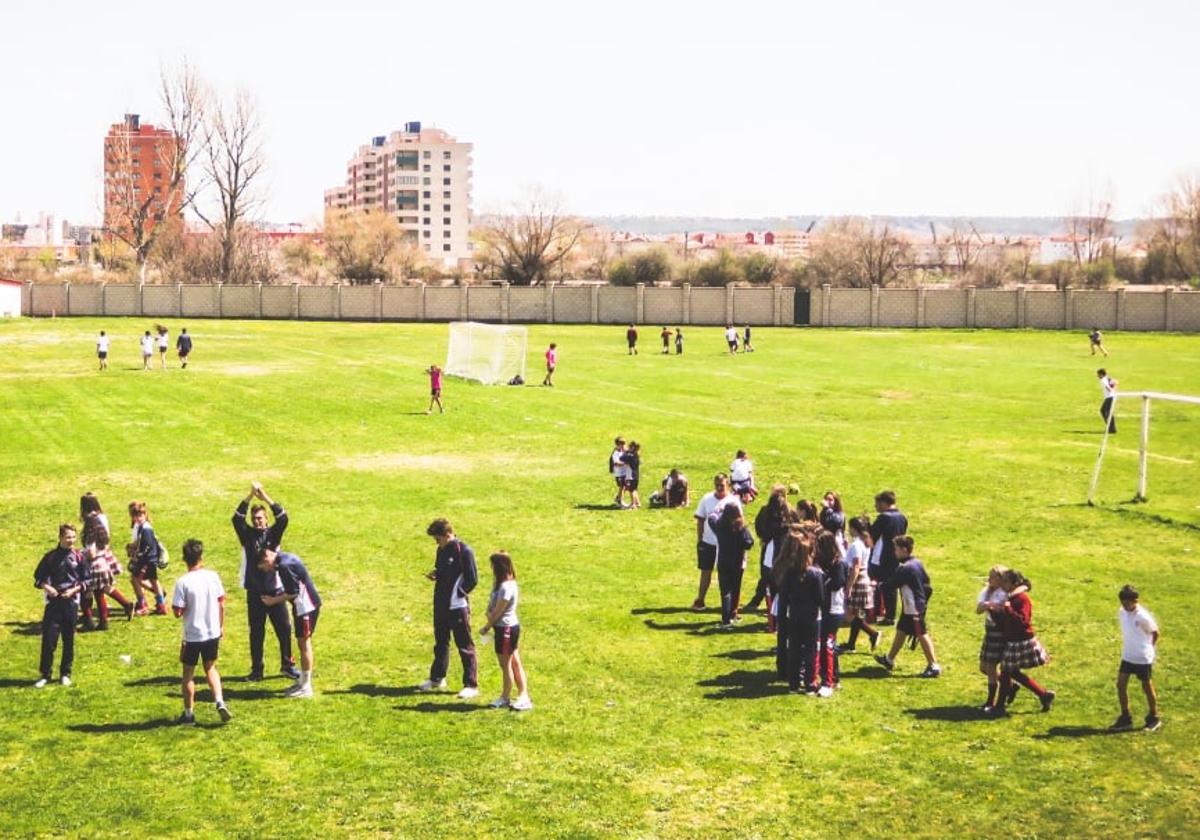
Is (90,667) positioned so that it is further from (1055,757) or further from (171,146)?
(171,146)

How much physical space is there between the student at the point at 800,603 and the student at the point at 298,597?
5.35m

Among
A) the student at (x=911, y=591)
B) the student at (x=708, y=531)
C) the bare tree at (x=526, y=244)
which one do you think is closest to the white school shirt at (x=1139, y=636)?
the student at (x=911, y=591)

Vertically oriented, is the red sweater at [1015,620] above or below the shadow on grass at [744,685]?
above

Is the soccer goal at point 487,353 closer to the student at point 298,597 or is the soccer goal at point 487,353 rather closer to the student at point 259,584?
the student at point 259,584

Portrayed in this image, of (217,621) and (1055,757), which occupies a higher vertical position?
(217,621)

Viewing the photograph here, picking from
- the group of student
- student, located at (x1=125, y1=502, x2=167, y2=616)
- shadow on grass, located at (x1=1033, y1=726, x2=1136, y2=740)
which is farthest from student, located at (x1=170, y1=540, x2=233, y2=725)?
the group of student

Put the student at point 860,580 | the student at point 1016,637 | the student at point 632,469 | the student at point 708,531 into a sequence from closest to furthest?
the student at point 1016,637, the student at point 860,580, the student at point 708,531, the student at point 632,469

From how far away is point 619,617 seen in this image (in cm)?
1823

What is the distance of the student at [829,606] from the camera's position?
583 inches

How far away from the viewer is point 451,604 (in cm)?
1432

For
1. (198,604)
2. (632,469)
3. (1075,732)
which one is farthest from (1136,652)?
(632,469)

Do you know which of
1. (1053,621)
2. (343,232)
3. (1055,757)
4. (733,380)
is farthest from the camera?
(343,232)

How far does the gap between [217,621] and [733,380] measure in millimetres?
39721

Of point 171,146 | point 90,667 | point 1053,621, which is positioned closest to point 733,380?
point 1053,621
